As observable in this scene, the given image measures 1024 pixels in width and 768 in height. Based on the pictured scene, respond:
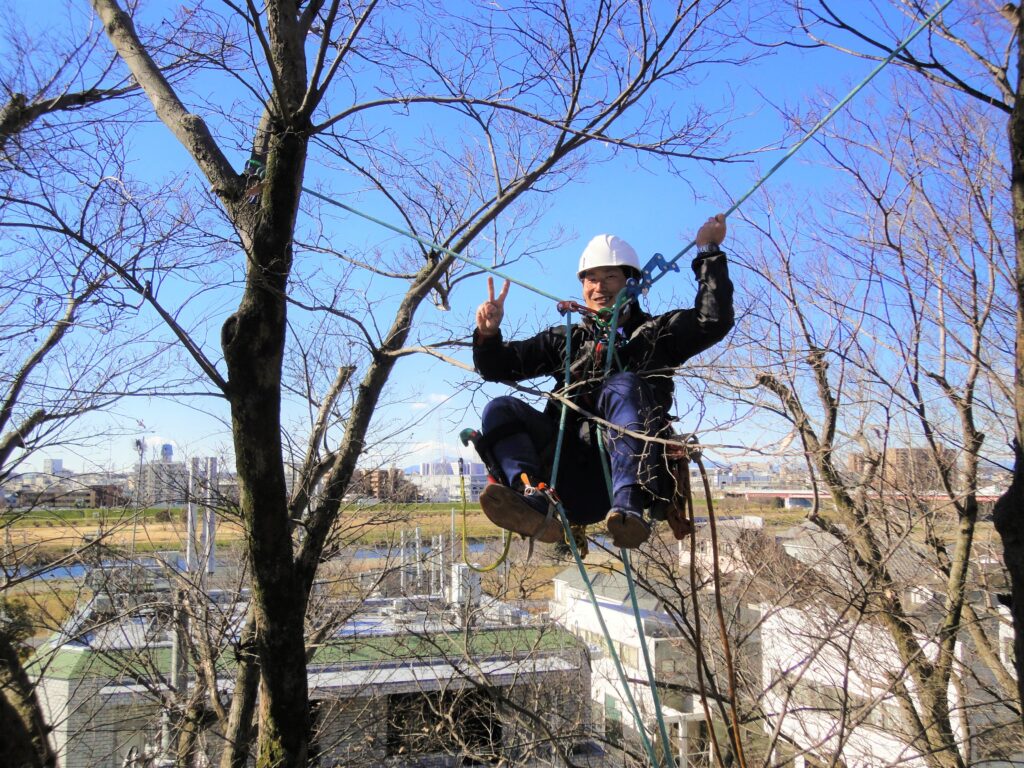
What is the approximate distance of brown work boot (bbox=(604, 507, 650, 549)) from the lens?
2596mm

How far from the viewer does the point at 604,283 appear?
321cm

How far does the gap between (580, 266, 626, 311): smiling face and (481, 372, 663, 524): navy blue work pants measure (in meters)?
0.41

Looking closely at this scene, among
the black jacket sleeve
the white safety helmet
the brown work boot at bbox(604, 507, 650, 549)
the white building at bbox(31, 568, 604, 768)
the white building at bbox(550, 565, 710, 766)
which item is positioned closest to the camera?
the brown work boot at bbox(604, 507, 650, 549)

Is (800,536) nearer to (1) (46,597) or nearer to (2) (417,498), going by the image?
(2) (417,498)

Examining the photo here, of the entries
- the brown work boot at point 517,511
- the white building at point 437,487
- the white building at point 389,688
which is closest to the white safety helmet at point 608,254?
the brown work boot at point 517,511

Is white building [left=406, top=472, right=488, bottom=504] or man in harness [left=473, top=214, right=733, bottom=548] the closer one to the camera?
man in harness [left=473, top=214, right=733, bottom=548]

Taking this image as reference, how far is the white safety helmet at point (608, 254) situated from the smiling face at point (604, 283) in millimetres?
27

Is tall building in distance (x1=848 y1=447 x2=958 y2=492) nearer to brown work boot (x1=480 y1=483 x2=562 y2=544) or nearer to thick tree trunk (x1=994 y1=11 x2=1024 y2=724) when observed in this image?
thick tree trunk (x1=994 y1=11 x2=1024 y2=724)

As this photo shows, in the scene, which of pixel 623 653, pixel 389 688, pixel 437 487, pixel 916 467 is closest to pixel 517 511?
pixel 437 487

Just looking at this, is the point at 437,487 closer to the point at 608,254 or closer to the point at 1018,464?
the point at 608,254

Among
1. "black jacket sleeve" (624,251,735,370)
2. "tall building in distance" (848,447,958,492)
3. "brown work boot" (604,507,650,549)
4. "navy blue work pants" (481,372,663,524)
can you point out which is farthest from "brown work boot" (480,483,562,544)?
"tall building in distance" (848,447,958,492)

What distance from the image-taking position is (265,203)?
3.43m

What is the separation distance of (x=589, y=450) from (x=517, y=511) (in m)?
0.52

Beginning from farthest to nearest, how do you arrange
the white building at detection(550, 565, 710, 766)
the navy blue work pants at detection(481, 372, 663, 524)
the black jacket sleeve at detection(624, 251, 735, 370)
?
the white building at detection(550, 565, 710, 766) → the black jacket sleeve at detection(624, 251, 735, 370) → the navy blue work pants at detection(481, 372, 663, 524)
